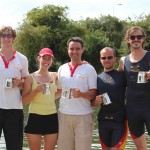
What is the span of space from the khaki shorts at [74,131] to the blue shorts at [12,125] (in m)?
0.76

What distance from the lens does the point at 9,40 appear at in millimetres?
7379

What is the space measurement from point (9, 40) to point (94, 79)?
1.59m

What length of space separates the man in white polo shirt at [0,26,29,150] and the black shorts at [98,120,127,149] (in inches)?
55.0

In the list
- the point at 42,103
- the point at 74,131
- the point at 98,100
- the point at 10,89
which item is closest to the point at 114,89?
the point at 98,100

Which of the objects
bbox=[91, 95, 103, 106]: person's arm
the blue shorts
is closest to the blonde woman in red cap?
the blue shorts

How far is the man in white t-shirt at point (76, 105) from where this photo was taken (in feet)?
25.2

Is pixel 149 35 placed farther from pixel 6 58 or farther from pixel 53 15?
pixel 6 58

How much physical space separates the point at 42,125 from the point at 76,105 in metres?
0.67

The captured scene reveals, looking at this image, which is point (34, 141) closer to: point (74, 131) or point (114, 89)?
point (74, 131)

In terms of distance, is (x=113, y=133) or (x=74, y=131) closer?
(x=113, y=133)

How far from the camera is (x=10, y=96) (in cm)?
738

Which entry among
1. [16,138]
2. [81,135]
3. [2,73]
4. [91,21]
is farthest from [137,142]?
Answer: [91,21]

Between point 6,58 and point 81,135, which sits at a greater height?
point 6,58

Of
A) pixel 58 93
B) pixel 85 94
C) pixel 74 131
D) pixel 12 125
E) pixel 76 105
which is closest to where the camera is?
pixel 12 125
